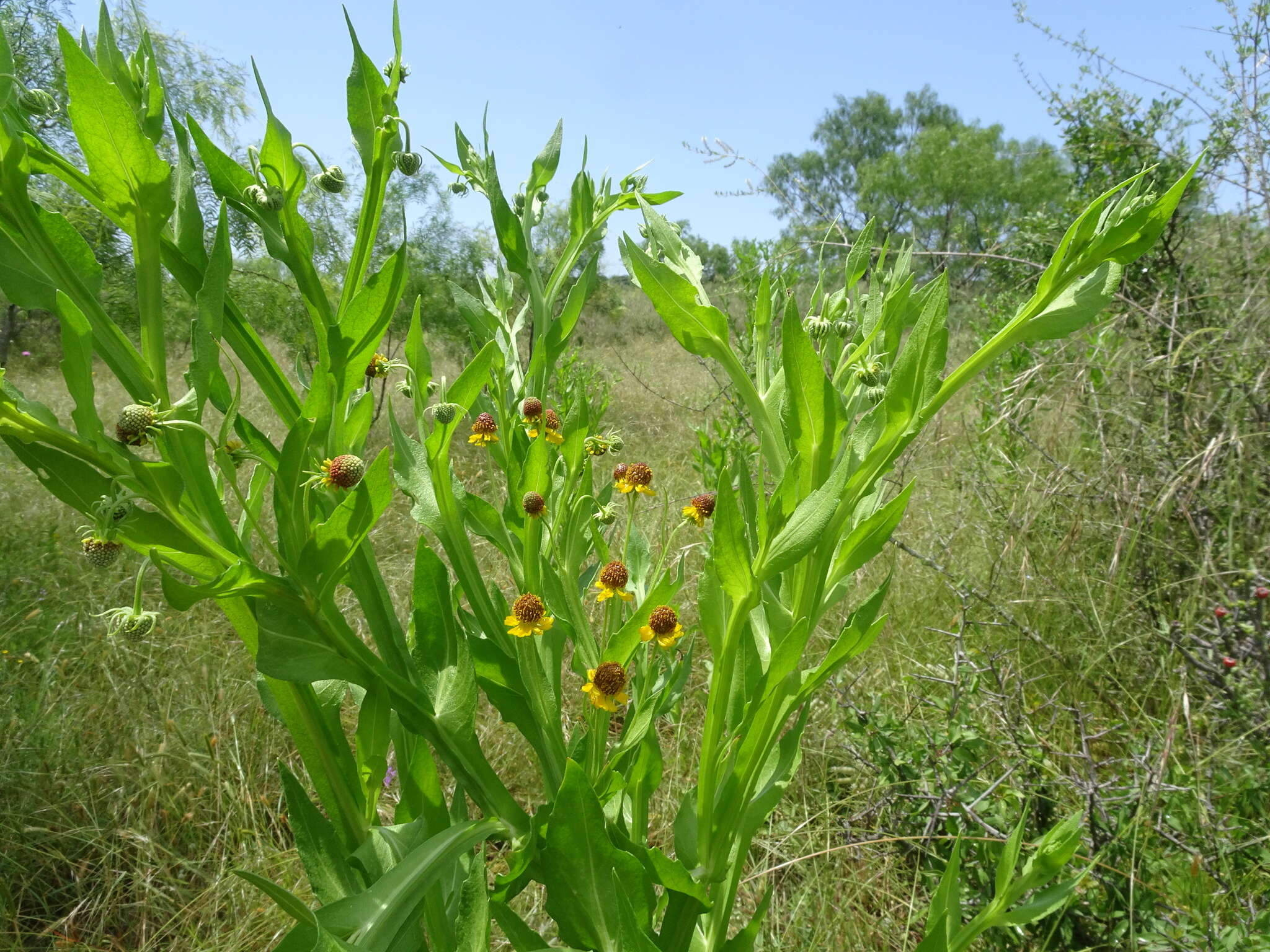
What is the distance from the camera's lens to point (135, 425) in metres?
0.57

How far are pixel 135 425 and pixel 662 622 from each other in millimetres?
591

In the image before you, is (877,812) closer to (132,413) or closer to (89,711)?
(132,413)

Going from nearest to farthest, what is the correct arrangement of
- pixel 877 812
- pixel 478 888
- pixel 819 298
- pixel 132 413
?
pixel 132 413
pixel 478 888
pixel 819 298
pixel 877 812

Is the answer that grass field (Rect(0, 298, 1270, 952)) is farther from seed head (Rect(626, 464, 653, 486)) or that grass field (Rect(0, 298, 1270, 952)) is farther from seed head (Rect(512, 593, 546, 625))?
seed head (Rect(512, 593, 546, 625))

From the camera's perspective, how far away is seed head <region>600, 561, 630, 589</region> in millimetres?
1035

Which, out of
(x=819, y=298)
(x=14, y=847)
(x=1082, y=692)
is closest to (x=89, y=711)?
(x=14, y=847)

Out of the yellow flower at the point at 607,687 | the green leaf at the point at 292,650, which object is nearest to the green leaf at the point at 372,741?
the green leaf at the point at 292,650

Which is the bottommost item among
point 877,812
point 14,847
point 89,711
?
point 14,847

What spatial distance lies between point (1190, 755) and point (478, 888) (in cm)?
204

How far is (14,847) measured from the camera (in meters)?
1.95

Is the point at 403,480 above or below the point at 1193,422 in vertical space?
below

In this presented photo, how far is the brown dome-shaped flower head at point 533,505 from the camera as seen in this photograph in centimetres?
91

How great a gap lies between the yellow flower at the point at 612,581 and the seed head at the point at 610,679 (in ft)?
0.46

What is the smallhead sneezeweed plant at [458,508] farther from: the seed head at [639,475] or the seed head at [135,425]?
the seed head at [639,475]
